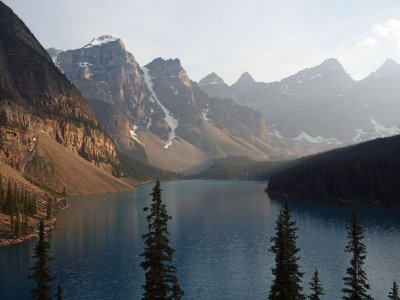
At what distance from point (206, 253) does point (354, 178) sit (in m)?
102

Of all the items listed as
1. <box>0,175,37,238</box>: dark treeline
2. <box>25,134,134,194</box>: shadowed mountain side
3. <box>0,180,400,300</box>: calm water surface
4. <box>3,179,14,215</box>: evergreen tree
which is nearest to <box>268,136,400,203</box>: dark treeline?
<box>0,180,400,300</box>: calm water surface

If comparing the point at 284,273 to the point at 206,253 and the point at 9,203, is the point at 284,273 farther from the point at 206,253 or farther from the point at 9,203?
the point at 9,203

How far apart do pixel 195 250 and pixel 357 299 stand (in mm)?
44611

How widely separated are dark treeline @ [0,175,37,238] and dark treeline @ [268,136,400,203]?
116 meters

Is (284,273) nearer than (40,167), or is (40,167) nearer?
(284,273)

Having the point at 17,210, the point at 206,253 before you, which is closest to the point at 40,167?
the point at 17,210

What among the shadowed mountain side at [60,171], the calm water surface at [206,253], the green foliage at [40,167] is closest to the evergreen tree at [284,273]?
the calm water surface at [206,253]

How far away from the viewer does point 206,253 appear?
67625 mm

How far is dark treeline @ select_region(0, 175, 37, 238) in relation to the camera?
78.1 metres

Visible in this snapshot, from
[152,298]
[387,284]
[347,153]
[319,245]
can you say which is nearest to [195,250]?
[319,245]

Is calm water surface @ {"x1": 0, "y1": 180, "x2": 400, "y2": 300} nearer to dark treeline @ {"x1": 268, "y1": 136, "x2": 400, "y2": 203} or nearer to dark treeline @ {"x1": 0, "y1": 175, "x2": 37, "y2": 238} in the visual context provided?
dark treeline @ {"x1": 0, "y1": 175, "x2": 37, "y2": 238}

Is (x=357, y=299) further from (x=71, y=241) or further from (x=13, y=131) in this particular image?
(x=13, y=131)

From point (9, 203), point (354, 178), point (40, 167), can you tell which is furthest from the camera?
point (40, 167)

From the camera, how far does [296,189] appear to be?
6560 inches
